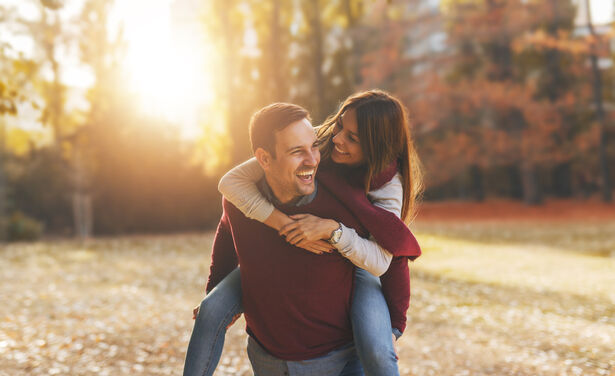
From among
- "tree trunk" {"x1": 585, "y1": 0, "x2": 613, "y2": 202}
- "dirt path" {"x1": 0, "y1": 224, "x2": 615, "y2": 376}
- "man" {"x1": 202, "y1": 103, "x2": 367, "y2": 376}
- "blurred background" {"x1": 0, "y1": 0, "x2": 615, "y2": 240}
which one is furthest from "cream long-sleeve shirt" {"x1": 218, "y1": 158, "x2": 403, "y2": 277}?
"tree trunk" {"x1": 585, "y1": 0, "x2": 613, "y2": 202}

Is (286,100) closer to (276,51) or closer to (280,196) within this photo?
(276,51)

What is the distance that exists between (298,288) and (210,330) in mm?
442

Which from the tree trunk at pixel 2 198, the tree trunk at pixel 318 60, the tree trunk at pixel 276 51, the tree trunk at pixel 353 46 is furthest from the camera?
the tree trunk at pixel 353 46

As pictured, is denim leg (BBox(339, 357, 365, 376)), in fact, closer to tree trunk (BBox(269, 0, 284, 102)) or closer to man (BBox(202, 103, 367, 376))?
man (BBox(202, 103, 367, 376))

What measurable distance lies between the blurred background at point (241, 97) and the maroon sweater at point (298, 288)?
18080 mm

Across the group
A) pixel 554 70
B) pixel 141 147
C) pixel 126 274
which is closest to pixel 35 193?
pixel 141 147

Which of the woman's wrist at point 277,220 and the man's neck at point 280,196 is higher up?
the man's neck at point 280,196

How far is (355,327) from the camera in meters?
2.34

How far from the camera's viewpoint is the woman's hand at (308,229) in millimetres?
2246

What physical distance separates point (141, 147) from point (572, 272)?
16780mm

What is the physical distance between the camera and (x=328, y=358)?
8.05 feet

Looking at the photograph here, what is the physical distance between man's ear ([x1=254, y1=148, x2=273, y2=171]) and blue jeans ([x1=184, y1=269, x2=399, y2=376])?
0.56m

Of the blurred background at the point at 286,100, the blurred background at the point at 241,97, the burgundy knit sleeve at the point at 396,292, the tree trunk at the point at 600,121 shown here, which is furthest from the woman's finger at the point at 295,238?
the tree trunk at the point at 600,121

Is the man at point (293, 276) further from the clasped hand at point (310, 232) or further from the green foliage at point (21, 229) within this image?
the green foliage at point (21, 229)
